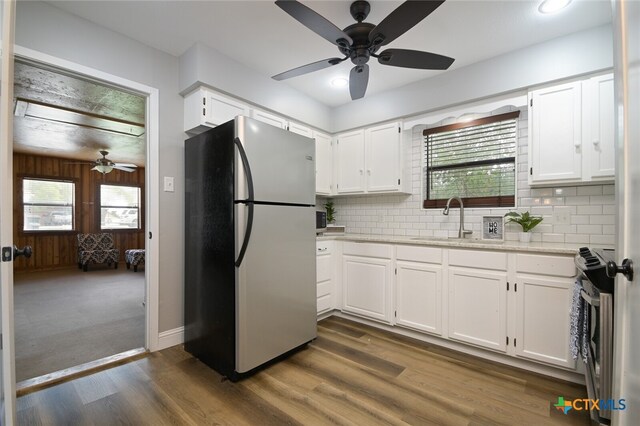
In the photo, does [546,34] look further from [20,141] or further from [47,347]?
[20,141]

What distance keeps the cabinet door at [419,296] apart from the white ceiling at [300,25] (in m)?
1.89

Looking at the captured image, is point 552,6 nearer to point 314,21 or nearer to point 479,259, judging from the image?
point 314,21

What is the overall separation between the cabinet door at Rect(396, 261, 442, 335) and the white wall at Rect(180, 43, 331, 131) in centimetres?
203

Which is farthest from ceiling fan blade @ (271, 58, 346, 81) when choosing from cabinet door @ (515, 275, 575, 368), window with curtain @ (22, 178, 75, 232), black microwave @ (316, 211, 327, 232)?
window with curtain @ (22, 178, 75, 232)

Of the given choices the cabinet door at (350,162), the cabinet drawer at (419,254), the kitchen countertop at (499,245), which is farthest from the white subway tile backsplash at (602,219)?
the cabinet door at (350,162)

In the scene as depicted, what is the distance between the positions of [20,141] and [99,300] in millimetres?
3768

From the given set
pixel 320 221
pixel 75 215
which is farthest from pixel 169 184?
pixel 75 215

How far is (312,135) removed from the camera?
140 inches

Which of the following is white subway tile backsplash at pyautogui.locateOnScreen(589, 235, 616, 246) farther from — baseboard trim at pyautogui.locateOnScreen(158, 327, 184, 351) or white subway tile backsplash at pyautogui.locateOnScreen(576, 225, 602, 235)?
baseboard trim at pyautogui.locateOnScreen(158, 327, 184, 351)

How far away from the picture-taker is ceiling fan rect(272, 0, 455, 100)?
145 cm

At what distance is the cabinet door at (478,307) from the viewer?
2.21m

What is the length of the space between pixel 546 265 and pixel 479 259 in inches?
16.5

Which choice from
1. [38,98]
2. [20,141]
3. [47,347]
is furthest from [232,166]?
[20,141]

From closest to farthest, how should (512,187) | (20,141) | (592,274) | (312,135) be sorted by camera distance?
1. (592,274)
2. (512,187)
3. (312,135)
4. (20,141)
